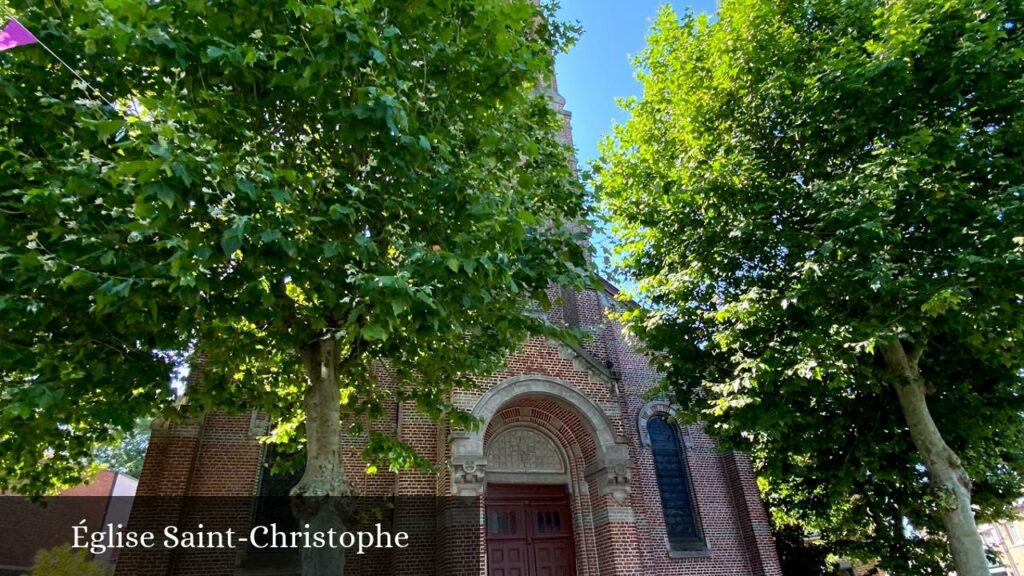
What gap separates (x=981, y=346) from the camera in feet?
27.6

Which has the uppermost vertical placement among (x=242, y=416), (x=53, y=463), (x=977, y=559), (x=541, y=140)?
(x=541, y=140)

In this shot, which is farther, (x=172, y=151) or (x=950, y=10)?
(x=950, y=10)

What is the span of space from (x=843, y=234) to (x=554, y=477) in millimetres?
7574

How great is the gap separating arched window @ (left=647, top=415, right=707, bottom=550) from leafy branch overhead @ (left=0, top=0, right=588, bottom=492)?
29.7 feet

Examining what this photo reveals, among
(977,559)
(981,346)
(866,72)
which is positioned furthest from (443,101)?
(977,559)

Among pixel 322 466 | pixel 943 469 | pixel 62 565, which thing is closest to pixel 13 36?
pixel 322 466

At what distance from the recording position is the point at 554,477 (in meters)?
12.2

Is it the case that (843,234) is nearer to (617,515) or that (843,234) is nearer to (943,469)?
(943,469)

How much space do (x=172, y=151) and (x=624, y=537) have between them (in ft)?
33.4

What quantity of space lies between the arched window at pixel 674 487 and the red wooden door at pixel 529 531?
2.97 meters

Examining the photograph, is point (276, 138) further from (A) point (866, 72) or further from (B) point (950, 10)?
(B) point (950, 10)

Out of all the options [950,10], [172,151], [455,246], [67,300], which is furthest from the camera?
[950,10]

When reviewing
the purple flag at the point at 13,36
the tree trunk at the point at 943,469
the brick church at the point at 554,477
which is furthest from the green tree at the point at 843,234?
the purple flag at the point at 13,36

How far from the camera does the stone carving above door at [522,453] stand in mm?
12008
